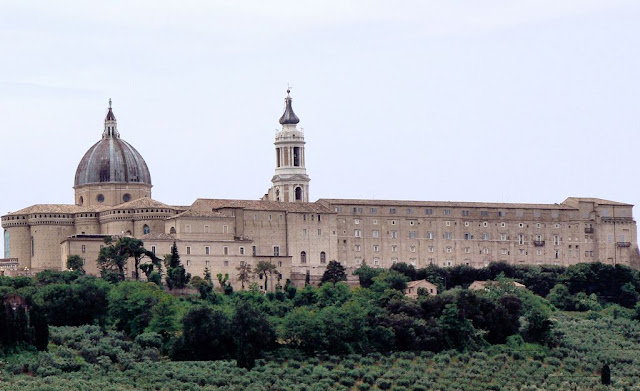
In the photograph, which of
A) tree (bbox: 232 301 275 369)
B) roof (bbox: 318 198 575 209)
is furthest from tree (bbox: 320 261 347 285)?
tree (bbox: 232 301 275 369)

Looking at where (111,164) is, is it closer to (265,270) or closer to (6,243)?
(6,243)

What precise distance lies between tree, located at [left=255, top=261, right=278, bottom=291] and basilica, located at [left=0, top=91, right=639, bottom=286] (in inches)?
42.6

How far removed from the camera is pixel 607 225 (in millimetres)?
116562

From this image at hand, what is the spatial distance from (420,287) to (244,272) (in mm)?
9593

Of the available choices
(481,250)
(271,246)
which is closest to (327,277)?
(271,246)

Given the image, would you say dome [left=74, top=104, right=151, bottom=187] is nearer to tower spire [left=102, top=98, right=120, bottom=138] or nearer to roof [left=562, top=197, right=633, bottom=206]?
tower spire [left=102, top=98, right=120, bottom=138]

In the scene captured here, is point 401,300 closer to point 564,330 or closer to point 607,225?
point 564,330

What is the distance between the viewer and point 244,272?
103 metres

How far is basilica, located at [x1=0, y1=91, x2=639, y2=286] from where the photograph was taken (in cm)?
10425

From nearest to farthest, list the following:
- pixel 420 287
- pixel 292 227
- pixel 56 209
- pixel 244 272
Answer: pixel 244 272, pixel 420 287, pixel 56 209, pixel 292 227

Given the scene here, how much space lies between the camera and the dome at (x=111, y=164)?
109438 millimetres

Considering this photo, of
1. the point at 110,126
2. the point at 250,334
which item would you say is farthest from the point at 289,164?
the point at 250,334

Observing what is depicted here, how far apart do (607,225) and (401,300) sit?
1184 inches

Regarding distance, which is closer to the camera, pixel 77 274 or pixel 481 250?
pixel 77 274
